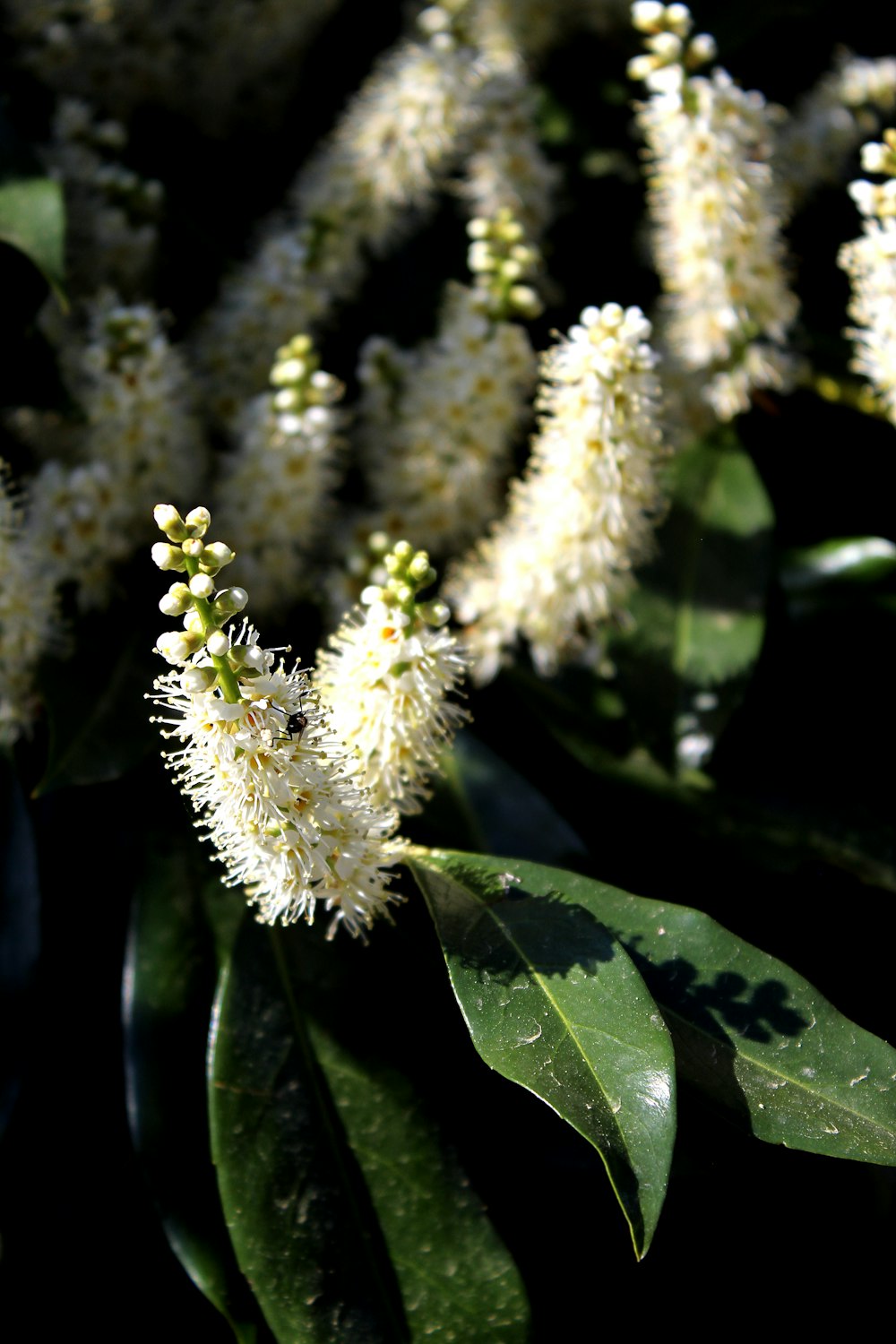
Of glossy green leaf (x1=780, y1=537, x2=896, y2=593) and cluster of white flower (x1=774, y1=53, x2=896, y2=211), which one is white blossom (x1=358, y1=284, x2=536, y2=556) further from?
cluster of white flower (x1=774, y1=53, x2=896, y2=211)

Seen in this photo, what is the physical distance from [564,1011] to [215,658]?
0.40 meters

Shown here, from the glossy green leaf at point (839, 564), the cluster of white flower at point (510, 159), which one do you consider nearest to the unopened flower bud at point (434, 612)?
the glossy green leaf at point (839, 564)

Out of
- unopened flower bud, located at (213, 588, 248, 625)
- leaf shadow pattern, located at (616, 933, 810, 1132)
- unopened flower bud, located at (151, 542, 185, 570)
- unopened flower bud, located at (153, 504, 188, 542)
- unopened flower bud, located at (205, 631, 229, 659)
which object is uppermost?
unopened flower bud, located at (153, 504, 188, 542)

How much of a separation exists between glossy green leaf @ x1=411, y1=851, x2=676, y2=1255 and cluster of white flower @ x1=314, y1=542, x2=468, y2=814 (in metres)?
0.11

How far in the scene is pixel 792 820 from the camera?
4.62 ft

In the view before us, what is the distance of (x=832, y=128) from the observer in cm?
175

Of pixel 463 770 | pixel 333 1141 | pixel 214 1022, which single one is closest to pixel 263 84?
pixel 463 770

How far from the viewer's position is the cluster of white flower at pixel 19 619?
4.10ft

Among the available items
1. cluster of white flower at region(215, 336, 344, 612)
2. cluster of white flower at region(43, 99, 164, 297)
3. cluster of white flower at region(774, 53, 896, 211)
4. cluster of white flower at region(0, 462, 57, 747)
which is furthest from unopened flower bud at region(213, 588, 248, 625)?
cluster of white flower at region(774, 53, 896, 211)

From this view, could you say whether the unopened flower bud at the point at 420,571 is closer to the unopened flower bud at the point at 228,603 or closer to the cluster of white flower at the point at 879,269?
the unopened flower bud at the point at 228,603

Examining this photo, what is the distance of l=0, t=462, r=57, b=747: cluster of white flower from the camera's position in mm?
1249

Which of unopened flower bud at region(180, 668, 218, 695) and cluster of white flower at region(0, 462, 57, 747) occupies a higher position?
unopened flower bud at region(180, 668, 218, 695)

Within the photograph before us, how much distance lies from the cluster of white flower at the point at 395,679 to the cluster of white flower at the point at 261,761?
3 cm

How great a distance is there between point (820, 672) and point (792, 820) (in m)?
0.23
